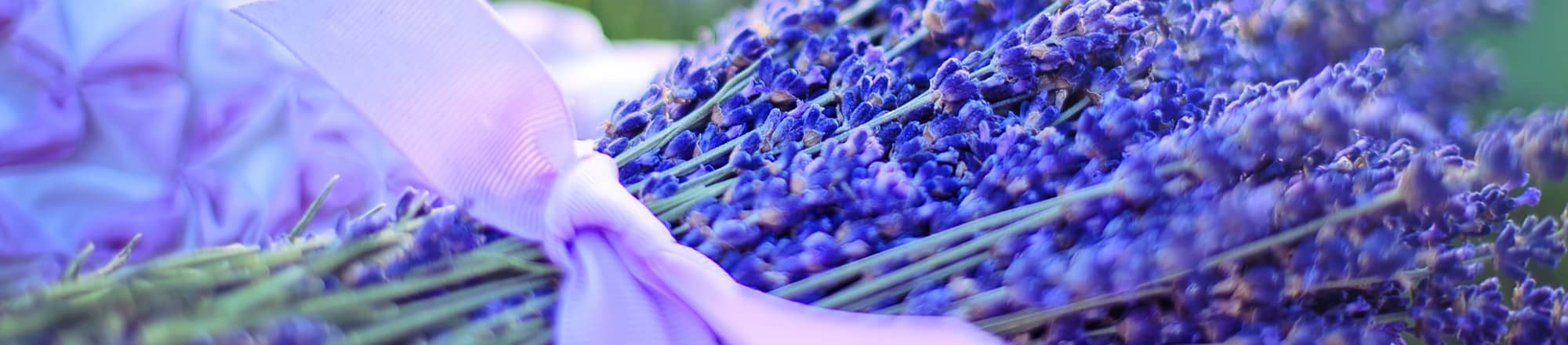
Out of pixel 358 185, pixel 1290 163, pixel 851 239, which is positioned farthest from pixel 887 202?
pixel 358 185

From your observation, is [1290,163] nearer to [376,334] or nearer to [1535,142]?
[1535,142]

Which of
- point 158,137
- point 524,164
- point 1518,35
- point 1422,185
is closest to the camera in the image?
point 1422,185

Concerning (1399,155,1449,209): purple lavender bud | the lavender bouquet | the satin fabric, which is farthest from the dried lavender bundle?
(1399,155,1449,209): purple lavender bud

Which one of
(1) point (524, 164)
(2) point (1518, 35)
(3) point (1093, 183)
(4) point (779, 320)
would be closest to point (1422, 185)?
(3) point (1093, 183)

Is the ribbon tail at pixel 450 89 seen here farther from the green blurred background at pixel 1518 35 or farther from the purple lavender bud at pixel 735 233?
the green blurred background at pixel 1518 35

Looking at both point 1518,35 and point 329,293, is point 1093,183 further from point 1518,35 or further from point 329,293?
point 1518,35

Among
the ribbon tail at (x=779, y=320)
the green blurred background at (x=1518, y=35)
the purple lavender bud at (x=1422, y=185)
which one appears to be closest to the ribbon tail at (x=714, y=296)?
the ribbon tail at (x=779, y=320)
